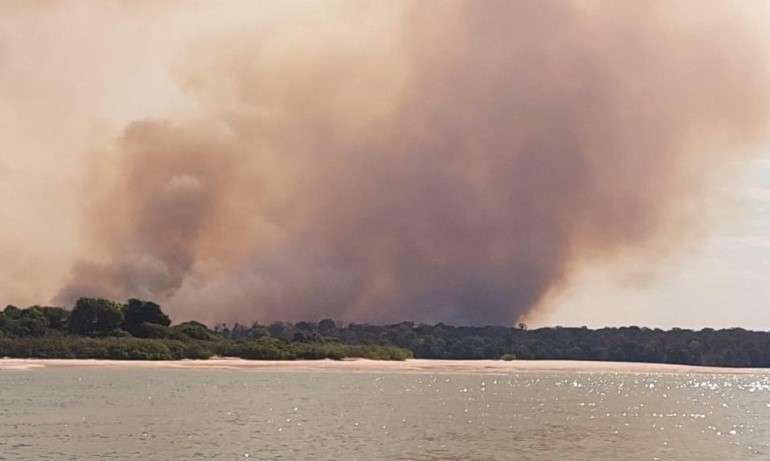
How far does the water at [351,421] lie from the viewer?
50.7 metres

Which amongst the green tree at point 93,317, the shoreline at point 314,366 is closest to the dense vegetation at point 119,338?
the green tree at point 93,317

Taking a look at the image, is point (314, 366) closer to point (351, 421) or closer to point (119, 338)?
point (119, 338)

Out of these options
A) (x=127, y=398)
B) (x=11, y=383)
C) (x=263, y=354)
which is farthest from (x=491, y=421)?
(x=263, y=354)

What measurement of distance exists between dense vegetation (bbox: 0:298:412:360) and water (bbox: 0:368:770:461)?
24.5m

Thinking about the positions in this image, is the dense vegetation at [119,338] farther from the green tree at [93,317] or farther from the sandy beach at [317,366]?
the sandy beach at [317,366]

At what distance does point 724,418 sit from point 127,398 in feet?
132

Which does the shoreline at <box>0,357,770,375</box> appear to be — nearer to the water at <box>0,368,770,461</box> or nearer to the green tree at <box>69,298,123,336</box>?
the green tree at <box>69,298,123,336</box>

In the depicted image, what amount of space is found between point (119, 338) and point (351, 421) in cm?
8524

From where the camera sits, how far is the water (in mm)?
50719

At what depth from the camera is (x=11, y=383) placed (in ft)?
312

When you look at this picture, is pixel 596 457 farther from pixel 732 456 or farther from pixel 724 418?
pixel 724 418

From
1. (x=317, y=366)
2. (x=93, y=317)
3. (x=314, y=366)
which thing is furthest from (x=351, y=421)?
(x=93, y=317)

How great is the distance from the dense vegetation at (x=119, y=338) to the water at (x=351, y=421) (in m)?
24.5

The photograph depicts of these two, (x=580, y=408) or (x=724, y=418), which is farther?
(x=580, y=408)
